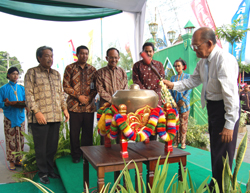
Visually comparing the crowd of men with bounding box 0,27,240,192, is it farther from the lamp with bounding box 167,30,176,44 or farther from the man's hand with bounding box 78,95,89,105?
the lamp with bounding box 167,30,176,44

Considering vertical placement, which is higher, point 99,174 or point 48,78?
point 48,78

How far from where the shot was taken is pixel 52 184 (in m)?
2.78

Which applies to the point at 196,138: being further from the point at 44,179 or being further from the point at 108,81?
the point at 44,179

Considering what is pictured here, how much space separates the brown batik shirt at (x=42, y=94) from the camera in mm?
2729

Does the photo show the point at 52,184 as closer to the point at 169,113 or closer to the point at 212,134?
the point at 169,113

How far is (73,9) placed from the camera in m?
4.97

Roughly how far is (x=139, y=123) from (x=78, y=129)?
70.5 inches

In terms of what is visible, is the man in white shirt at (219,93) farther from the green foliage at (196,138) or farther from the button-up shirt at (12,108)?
the button-up shirt at (12,108)

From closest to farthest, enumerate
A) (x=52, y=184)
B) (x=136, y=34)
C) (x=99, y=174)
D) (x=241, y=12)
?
(x=99, y=174), (x=52, y=184), (x=136, y=34), (x=241, y=12)

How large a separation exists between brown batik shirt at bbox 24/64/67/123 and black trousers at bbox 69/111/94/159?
513mm

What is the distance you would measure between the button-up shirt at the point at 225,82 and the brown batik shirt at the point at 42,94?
6.17 ft

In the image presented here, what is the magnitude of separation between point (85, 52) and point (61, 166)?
1717mm

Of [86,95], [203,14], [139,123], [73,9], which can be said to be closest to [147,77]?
[86,95]

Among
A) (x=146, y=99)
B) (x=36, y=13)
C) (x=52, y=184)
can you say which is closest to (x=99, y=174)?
(x=146, y=99)
